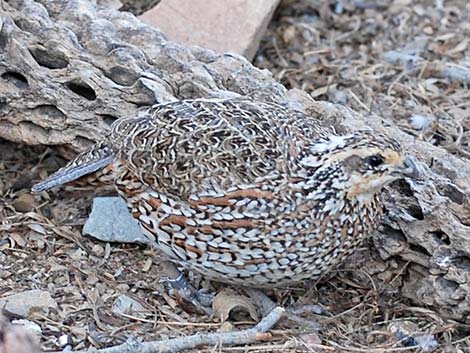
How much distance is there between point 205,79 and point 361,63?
170 centimetres

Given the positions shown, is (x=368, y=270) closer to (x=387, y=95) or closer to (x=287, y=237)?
(x=287, y=237)

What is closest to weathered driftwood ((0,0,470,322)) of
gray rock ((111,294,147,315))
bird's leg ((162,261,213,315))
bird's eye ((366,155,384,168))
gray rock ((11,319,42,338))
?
bird's eye ((366,155,384,168))

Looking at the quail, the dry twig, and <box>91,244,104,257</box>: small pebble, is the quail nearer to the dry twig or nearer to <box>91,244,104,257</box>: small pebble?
<box>91,244,104,257</box>: small pebble

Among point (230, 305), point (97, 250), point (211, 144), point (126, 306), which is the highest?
point (211, 144)

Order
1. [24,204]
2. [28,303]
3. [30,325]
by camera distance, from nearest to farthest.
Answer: [30,325] → [28,303] → [24,204]

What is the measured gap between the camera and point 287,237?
4.29 metres

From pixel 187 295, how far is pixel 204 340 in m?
0.51

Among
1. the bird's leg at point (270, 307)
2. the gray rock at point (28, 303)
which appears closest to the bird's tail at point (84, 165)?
the gray rock at point (28, 303)

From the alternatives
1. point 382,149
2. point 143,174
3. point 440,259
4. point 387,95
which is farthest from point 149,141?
point 387,95

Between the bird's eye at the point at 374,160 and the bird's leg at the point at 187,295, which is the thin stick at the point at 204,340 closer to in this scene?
the bird's leg at the point at 187,295

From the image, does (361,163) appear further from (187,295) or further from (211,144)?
→ (187,295)

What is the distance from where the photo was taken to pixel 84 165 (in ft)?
15.5

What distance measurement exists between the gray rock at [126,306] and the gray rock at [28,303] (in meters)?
0.25

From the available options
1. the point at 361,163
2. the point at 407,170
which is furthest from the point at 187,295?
the point at 407,170
